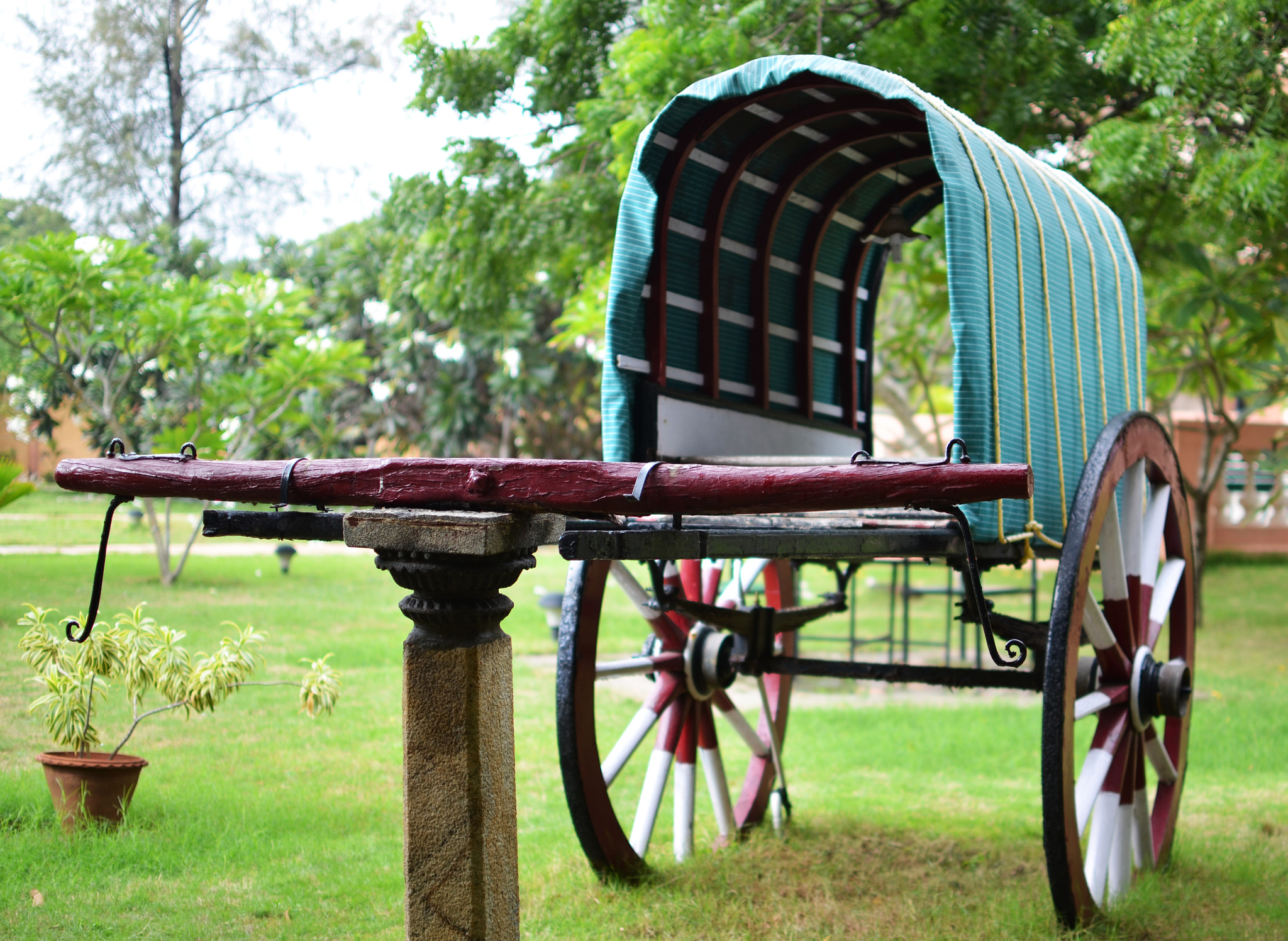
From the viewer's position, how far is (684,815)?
4562mm

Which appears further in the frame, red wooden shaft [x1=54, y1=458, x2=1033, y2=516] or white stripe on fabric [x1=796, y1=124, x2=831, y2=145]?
white stripe on fabric [x1=796, y1=124, x2=831, y2=145]

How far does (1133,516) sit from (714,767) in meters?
1.86

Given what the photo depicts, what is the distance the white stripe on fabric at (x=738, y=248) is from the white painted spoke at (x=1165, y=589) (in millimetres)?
1988

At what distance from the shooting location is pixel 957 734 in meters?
7.57

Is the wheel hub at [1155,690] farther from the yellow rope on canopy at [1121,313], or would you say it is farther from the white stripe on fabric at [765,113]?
the white stripe on fabric at [765,113]

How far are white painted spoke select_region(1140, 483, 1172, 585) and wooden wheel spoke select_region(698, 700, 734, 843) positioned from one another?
1717 millimetres

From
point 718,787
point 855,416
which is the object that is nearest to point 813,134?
point 855,416

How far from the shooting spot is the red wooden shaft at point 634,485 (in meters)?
2.05

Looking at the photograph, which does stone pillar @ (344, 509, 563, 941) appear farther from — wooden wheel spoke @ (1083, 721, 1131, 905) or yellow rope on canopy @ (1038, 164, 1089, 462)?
yellow rope on canopy @ (1038, 164, 1089, 462)

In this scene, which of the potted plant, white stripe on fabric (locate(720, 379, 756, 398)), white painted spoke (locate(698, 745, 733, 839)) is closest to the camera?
the potted plant

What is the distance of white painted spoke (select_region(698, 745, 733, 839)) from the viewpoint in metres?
4.70

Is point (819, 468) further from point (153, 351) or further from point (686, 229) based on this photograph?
point (153, 351)

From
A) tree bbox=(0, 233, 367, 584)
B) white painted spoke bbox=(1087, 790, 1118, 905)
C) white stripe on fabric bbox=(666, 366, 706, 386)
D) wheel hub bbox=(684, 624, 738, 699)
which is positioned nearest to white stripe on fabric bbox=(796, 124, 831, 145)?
white stripe on fabric bbox=(666, 366, 706, 386)

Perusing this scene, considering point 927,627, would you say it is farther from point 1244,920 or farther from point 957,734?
point 1244,920
